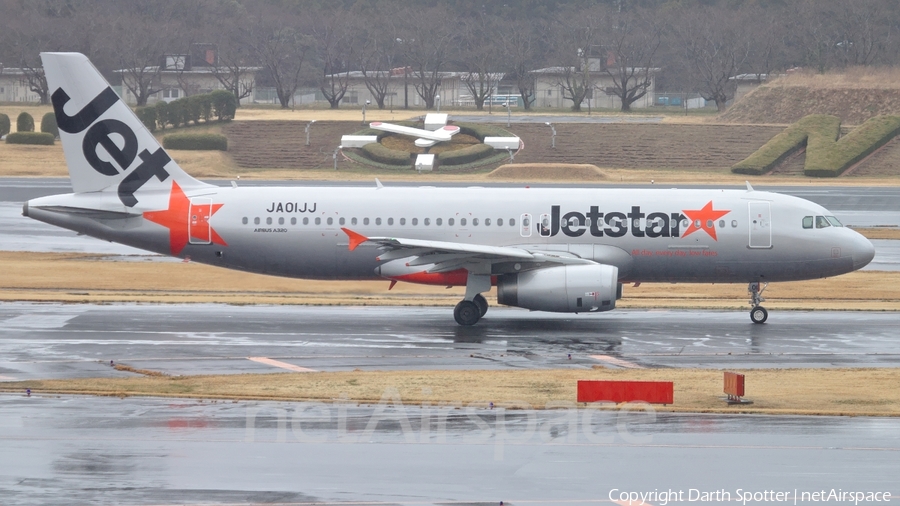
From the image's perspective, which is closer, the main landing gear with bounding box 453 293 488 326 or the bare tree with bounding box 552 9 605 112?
the main landing gear with bounding box 453 293 488 326

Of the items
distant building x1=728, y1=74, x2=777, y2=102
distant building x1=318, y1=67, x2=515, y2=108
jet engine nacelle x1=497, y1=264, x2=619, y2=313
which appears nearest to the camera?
jet engine nacelle x1=497, y1=264, x2=619, y2=313

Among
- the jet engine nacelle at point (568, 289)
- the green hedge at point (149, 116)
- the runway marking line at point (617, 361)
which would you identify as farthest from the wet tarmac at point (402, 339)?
the green hedge at point (149, 116)

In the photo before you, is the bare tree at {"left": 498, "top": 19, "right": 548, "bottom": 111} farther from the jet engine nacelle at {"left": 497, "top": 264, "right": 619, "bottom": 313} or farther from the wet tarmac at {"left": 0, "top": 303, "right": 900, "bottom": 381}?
the jet engine nacelle at {"left": 497, "top": 264, "right": 619, "bottom": 313}

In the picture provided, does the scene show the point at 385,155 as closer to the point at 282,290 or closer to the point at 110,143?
the point at 282,290

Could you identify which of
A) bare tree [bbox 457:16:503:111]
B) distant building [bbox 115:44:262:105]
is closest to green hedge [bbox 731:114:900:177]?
bare tree [bbox 457:16:503:111]

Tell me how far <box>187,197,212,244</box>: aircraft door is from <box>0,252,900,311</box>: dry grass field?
405 cm

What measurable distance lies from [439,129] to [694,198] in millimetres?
63461

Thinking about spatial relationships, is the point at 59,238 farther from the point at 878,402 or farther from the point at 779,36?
the point at 779,36

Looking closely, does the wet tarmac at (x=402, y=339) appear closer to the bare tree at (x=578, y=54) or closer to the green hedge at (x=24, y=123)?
the green hedge at (x=24, y=123)

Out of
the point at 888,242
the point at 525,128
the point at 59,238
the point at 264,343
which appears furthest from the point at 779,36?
the point at 264,343

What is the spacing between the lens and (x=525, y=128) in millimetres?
98312

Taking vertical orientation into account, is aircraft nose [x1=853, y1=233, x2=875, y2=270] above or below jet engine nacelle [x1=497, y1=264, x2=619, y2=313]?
above

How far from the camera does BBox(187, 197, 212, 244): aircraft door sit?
31969 millimetres

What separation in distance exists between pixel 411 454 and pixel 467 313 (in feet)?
47.2
